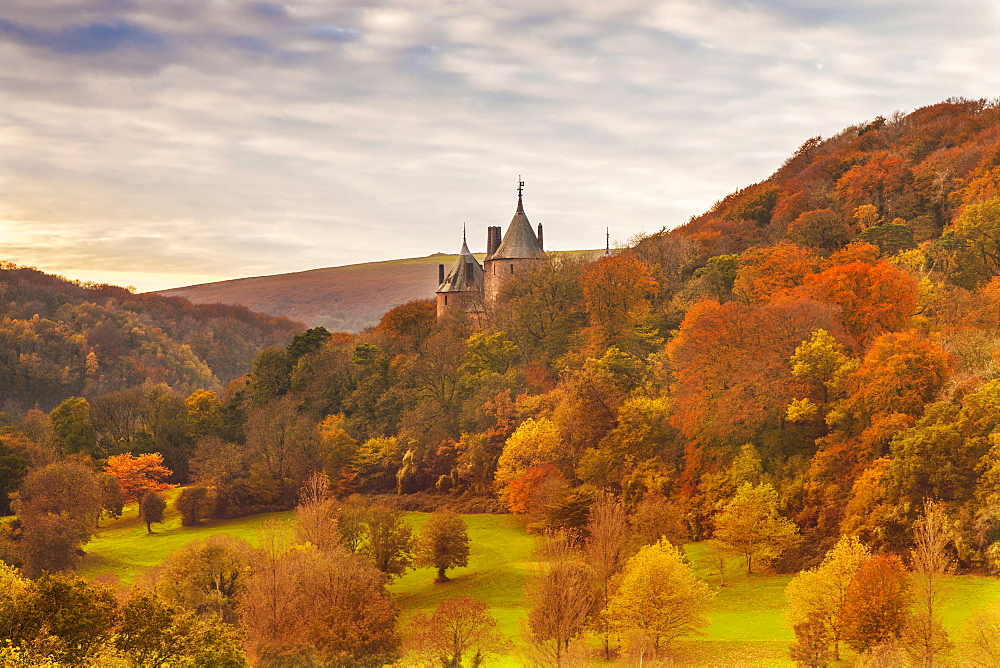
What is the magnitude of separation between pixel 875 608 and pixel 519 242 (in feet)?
179

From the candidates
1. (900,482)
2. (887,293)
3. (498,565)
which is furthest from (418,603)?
(887,293)

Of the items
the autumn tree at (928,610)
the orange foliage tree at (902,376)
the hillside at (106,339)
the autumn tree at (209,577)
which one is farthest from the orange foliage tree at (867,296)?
the hillside at (106,339)

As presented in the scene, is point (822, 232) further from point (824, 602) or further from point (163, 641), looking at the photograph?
point (163, 641)

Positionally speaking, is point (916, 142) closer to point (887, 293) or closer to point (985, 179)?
point (985, 179)

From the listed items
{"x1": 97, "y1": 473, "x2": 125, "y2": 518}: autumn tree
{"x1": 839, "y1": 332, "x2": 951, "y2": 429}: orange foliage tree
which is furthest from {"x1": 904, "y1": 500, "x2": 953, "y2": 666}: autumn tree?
{"x1": 97, "y1": 473, "x2": 125, "y2": 518}: autumn tree

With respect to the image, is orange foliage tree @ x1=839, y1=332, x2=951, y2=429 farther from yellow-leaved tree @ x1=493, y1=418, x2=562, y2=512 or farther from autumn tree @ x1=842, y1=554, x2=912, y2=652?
yellow-leaved tree @ x1=493, y1=418, x2=562, y2=512

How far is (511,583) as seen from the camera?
50000mm

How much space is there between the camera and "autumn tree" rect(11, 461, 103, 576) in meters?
54.8

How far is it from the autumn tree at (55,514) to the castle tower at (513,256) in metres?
34.9

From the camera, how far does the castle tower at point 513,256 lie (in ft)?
270

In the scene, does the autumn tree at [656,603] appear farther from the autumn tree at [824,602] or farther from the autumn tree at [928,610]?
the autumn tree at [928,610]

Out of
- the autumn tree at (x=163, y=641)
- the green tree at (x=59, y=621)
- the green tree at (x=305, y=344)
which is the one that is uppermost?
the green tree at (x=305, y=344)

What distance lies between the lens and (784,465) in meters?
50.0

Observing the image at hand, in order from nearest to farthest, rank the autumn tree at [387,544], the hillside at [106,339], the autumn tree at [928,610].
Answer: the autumn tree at [928,610] < the autumn tree at [387,544] < the hillside at [106,339]
